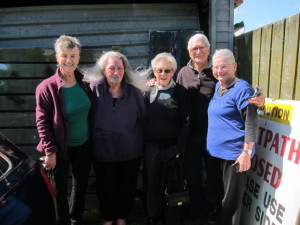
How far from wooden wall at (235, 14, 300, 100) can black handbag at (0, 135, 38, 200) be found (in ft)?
7.34

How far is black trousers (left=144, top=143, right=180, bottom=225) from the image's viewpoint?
259cm

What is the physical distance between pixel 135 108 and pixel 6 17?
344 centimetres

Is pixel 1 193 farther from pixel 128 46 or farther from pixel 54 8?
pixel 54 8

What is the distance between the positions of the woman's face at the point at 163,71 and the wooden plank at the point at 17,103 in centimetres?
170

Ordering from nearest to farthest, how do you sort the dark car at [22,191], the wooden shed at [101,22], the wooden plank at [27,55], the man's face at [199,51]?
the dark car at [22,191]
the man's face at [199,51]
the wooden plank at [27,55]
the wooden shed at [101,22]

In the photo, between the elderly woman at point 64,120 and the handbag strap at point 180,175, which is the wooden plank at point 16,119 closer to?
the elderly woman at point 64,120

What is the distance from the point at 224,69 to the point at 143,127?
965 mm

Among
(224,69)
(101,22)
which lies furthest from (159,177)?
(101,22)

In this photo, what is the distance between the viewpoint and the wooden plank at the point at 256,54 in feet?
9.80

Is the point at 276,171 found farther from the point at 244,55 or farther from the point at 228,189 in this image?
the point at 244,55

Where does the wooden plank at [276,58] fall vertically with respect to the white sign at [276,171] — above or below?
above

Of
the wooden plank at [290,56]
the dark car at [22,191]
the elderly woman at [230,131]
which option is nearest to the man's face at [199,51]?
the elderly woman at [230,131]

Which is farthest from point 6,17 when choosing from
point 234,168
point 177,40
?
point 234,168

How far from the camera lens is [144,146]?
2.68 meters
